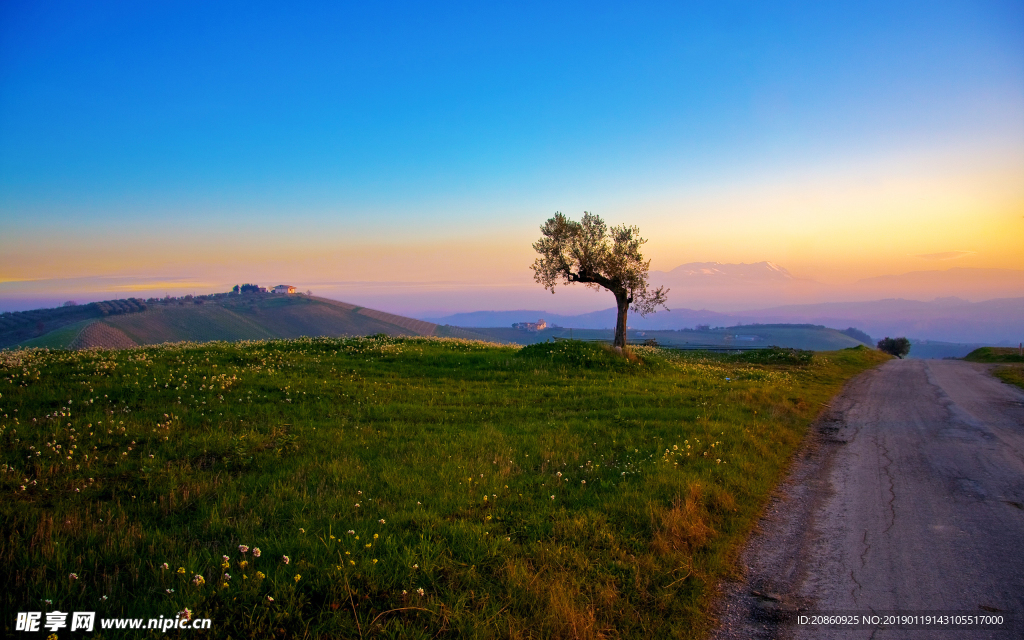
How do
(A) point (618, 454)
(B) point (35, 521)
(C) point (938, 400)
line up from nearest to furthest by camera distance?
1. (B) point (35, 521)
2. (A) point (618, 454)
3. (C) point (938, 400)

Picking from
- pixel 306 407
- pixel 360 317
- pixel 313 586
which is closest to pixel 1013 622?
pixel 313 586

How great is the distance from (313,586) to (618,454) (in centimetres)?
698

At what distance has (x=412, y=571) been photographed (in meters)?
5.44

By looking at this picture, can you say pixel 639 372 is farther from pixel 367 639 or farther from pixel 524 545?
pixel 367 639

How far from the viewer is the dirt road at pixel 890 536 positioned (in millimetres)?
5672

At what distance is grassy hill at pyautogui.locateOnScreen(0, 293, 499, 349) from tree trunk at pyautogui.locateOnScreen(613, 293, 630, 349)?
187ft

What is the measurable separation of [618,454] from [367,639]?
22.9 ft

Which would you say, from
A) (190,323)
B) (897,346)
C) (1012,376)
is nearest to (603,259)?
(1012,376)

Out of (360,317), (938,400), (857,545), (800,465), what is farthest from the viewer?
(360,317)

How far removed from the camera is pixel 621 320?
30.0m

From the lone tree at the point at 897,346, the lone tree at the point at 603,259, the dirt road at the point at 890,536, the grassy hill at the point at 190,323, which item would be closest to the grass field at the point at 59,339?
the grassy hill at the point at 190,323

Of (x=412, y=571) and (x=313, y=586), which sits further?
(x=412, y=571)

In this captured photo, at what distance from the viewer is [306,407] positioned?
13.4m

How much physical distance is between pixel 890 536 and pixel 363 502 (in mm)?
7798
